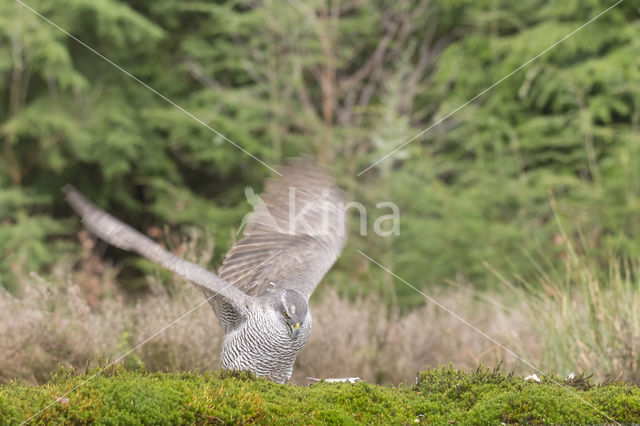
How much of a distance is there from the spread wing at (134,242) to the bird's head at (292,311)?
1.16 feet

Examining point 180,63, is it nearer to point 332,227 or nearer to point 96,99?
point 96,99

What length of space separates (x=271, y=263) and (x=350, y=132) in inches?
218

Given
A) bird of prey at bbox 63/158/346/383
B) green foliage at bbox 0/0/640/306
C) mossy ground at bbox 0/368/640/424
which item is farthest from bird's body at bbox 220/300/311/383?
green foliage at bbox 0/0/640/306

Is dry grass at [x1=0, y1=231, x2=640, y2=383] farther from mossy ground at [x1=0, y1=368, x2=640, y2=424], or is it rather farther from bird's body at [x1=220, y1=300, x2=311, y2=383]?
mossy ground at [x1=0, y1=368, x2=640, y2=424]

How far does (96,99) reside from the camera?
35.8 feet

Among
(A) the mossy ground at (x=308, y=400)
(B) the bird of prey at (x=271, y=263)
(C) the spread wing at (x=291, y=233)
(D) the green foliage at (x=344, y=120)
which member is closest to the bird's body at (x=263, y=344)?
(B) the bird of prey at (x=271, y=263)

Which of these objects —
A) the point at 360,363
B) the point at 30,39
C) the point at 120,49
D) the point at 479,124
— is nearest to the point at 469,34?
the point at 479,124

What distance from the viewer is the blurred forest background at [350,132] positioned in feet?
26.0

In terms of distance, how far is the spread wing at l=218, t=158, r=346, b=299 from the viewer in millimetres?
4168

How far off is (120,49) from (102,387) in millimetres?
9665

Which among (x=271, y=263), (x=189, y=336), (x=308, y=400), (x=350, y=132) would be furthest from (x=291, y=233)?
(x=350, y=132)

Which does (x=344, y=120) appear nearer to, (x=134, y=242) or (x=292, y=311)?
(x=292, y=311)

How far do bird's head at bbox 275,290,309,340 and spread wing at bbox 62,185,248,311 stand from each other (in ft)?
1.16

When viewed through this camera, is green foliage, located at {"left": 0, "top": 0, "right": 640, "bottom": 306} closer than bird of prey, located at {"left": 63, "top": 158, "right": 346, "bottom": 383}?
No
